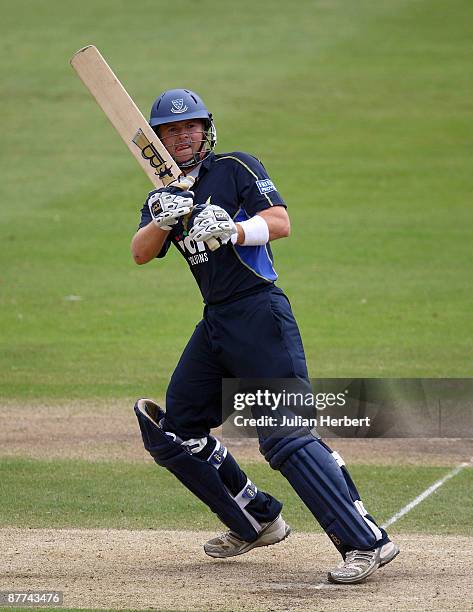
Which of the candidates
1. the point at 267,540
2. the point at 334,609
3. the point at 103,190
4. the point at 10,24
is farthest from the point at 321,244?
the point at 10,24

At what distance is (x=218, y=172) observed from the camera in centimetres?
607

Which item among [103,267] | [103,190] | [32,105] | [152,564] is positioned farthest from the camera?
[32,105]

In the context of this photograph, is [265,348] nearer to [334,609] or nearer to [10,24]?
[334,609]

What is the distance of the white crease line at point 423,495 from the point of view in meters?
7.23

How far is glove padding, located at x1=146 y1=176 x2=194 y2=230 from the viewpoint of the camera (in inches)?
226

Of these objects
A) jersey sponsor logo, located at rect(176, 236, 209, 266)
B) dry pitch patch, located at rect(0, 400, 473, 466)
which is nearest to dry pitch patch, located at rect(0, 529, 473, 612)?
jersey sponsor logo, located at rect(176, 236, 209, 266)

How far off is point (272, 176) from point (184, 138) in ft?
46.6

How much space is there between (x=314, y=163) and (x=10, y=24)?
11397 millimetres

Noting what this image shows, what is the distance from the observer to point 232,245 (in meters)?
5.91

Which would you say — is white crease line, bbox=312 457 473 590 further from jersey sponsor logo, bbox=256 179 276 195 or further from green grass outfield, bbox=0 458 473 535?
jersey sponsor logo, bbox=256 179 276 195

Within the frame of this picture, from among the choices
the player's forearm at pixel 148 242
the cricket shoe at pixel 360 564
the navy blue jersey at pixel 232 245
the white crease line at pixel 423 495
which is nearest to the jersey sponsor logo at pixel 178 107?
the navy blue jersey at pixel 232 245

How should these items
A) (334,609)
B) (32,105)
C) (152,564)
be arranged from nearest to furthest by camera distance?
(334,609), (152,564), (32,105)

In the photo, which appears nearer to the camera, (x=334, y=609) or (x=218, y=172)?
(x=334, y=609)

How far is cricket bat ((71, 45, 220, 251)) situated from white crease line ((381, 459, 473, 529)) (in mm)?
2242
